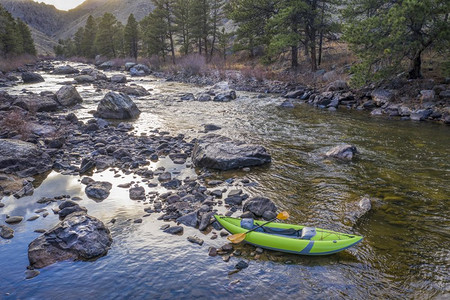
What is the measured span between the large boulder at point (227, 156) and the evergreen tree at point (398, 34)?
10.3 m

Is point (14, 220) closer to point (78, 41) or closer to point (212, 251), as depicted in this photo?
point (212, 251)

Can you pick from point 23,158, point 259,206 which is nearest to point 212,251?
point 259,206

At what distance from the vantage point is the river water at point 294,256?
5098 mm

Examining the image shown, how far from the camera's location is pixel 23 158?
9727mm

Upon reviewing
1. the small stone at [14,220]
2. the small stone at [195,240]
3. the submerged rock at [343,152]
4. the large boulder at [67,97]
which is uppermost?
the large boulder at [67,97]

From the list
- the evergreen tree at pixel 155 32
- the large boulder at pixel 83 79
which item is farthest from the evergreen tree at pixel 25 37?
the large boulder at pixel 83 79

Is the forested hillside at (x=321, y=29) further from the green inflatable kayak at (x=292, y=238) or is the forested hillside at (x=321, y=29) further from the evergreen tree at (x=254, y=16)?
the green inflatable kayak at (x=292, y=238)

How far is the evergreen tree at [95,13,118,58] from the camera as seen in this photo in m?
63.0

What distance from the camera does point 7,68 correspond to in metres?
40.2

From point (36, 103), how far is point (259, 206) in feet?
54.4

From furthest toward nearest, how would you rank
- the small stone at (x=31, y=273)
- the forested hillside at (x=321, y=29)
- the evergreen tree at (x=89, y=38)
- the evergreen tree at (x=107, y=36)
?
the evergreen tree at (x=89, y=38)
the evergreen tree at (x=107, y=36)
the forested hillside at (x=321, y=29)
the small stone at (x=31, y=273)

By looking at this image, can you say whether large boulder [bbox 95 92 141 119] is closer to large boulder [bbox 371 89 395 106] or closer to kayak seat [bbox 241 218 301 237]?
kayak seat [bbox 241 218 301 237]

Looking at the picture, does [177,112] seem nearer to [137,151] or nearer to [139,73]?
[137,151]

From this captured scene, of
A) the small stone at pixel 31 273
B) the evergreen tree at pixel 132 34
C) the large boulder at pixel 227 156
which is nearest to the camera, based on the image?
the small stone at pixel 31 273
